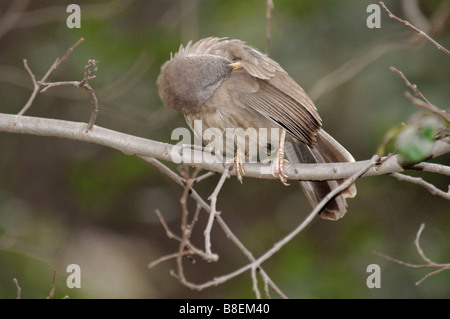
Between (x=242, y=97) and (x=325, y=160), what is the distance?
761 millimetres

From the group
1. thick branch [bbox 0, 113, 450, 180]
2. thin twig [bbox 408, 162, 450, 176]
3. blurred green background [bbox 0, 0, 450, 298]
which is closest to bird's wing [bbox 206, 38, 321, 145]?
thick branch [bbox 0, 113, 450, 180]

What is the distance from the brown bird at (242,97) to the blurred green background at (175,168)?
1536 millimetres


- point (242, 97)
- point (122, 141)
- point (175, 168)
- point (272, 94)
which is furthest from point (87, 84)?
point (175, 168)

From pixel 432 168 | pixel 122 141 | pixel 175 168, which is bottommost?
pixel 432 168

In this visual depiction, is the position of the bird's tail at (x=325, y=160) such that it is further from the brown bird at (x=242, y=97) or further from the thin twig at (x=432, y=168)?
the thin twig at (x=432, y=168)

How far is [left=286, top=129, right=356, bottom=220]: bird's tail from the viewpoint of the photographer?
14.1 feet

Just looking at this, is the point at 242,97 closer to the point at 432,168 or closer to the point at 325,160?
the point at 325,160

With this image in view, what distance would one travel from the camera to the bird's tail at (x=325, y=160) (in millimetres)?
4285

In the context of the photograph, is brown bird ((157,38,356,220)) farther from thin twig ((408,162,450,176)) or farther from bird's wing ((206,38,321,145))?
thin twig ((408,162,450,176))

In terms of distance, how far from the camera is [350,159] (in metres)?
4.22

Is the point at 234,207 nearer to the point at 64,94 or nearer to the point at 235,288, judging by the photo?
the point at 235,288

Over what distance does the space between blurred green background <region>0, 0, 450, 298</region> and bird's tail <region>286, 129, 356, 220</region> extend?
50.8 inches

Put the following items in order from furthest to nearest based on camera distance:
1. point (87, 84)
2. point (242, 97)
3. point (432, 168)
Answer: point (242, 97)
point (432, 168)
point (87, 84)

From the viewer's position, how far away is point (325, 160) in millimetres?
4465
